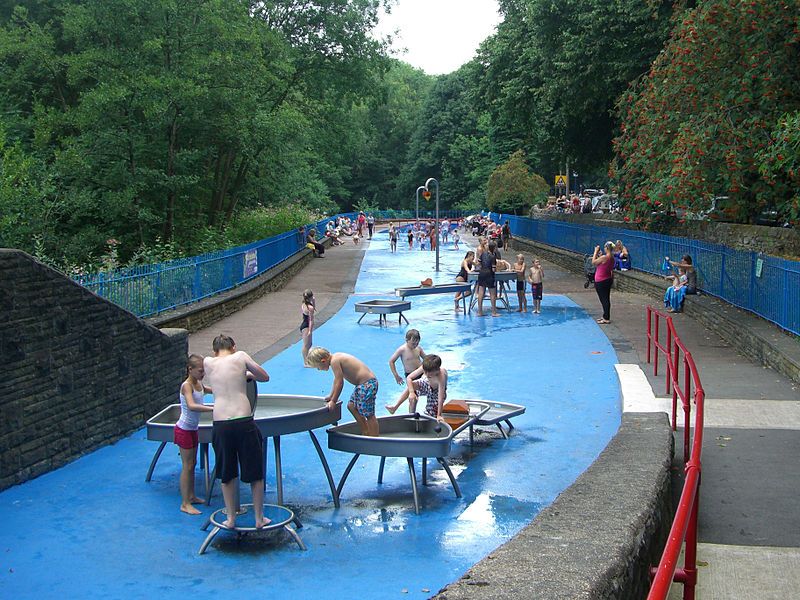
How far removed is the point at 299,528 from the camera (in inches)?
334

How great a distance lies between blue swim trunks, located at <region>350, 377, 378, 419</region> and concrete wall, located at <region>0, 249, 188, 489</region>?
3539 millimetres

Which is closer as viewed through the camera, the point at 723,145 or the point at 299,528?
the point at 299,528

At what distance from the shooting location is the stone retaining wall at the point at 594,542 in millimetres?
4590

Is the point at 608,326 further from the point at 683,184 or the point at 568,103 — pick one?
the point at 568,103

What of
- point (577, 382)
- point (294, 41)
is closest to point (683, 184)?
point (577, 382)

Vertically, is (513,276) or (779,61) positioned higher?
(779,61)

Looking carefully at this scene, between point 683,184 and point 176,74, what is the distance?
1577cm

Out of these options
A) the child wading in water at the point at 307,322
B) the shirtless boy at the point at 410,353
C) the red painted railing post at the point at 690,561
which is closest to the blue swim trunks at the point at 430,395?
the shirtless boy at the point at 410,353

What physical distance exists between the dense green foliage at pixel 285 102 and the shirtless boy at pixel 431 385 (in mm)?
8047

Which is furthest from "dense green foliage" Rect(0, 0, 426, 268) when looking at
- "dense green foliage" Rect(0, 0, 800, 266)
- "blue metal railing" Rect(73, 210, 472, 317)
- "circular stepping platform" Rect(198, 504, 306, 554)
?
"circular stepping platform" Rect(198, 504, 306, 554)

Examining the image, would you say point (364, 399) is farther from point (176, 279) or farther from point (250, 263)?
point (250, 263)

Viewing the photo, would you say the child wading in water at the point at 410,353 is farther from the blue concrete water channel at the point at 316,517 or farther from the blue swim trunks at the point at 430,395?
the blue concrete water channel at the point at 316,517

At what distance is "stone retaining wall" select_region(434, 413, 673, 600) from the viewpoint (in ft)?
15.1

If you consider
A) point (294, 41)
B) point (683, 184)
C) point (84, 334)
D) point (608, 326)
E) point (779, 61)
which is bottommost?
point (608, 326)
